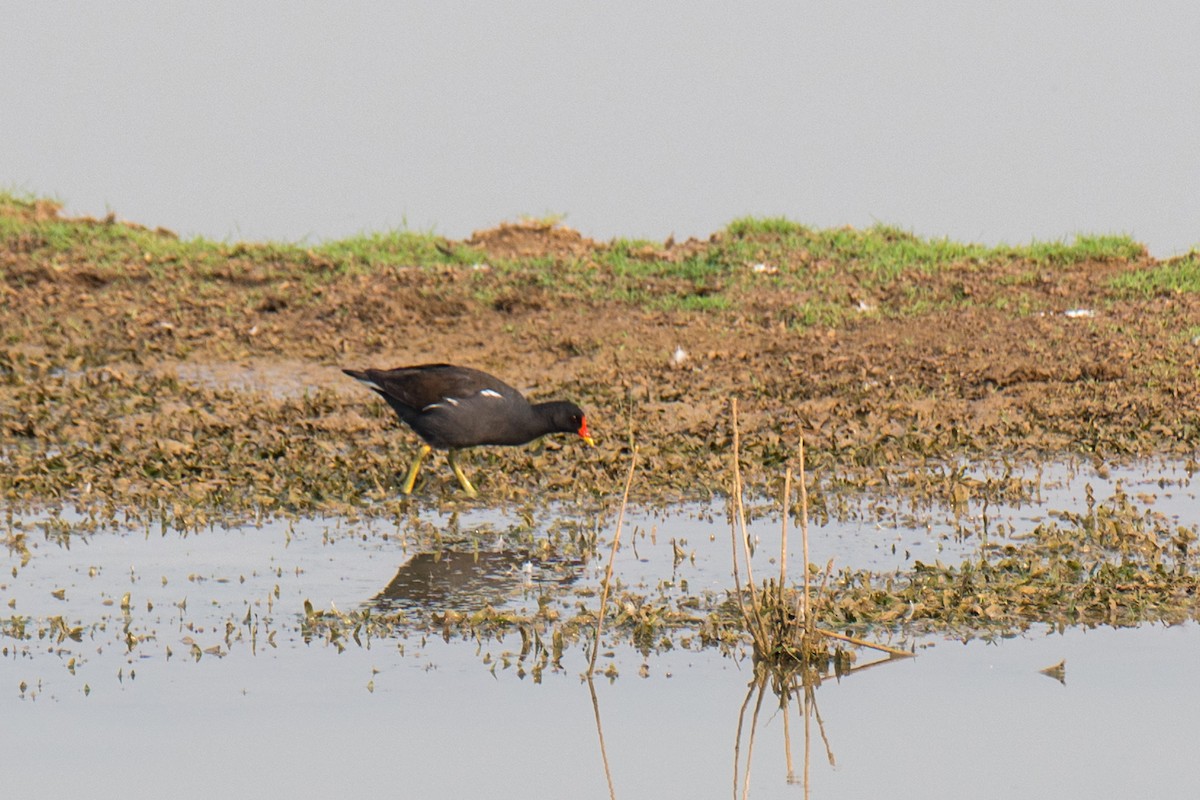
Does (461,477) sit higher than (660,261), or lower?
lower

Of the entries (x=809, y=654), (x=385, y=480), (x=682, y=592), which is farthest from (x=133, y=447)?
(x=809, y=654)

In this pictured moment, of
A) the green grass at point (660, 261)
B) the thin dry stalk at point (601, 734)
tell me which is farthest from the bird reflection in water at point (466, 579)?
the green grass at point (660, 261)

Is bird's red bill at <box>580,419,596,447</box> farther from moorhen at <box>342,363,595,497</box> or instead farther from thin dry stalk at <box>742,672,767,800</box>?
thin dry stalk at <box>742,672,767,800</box>

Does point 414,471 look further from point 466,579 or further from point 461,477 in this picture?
point 466,579

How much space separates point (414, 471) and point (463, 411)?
0.57m

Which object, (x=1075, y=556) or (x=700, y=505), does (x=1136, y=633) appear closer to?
(x=1075, y=556)

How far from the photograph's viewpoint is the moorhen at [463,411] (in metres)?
11.1

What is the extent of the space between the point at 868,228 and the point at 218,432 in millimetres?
8833

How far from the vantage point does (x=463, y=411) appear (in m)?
11.1

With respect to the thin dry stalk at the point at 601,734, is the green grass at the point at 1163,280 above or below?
above

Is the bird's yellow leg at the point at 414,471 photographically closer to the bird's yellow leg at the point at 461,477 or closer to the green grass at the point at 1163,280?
the bird's yellow leg at the point at 461,477

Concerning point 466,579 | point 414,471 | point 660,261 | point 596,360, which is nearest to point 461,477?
point 414,471

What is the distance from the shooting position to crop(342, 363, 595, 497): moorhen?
11.1 metres

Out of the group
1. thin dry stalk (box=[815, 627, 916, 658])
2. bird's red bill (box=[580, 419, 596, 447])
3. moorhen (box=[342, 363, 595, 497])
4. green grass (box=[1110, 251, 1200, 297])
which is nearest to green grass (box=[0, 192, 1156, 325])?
green grass (box=[1110, 251, 1200, 297])
